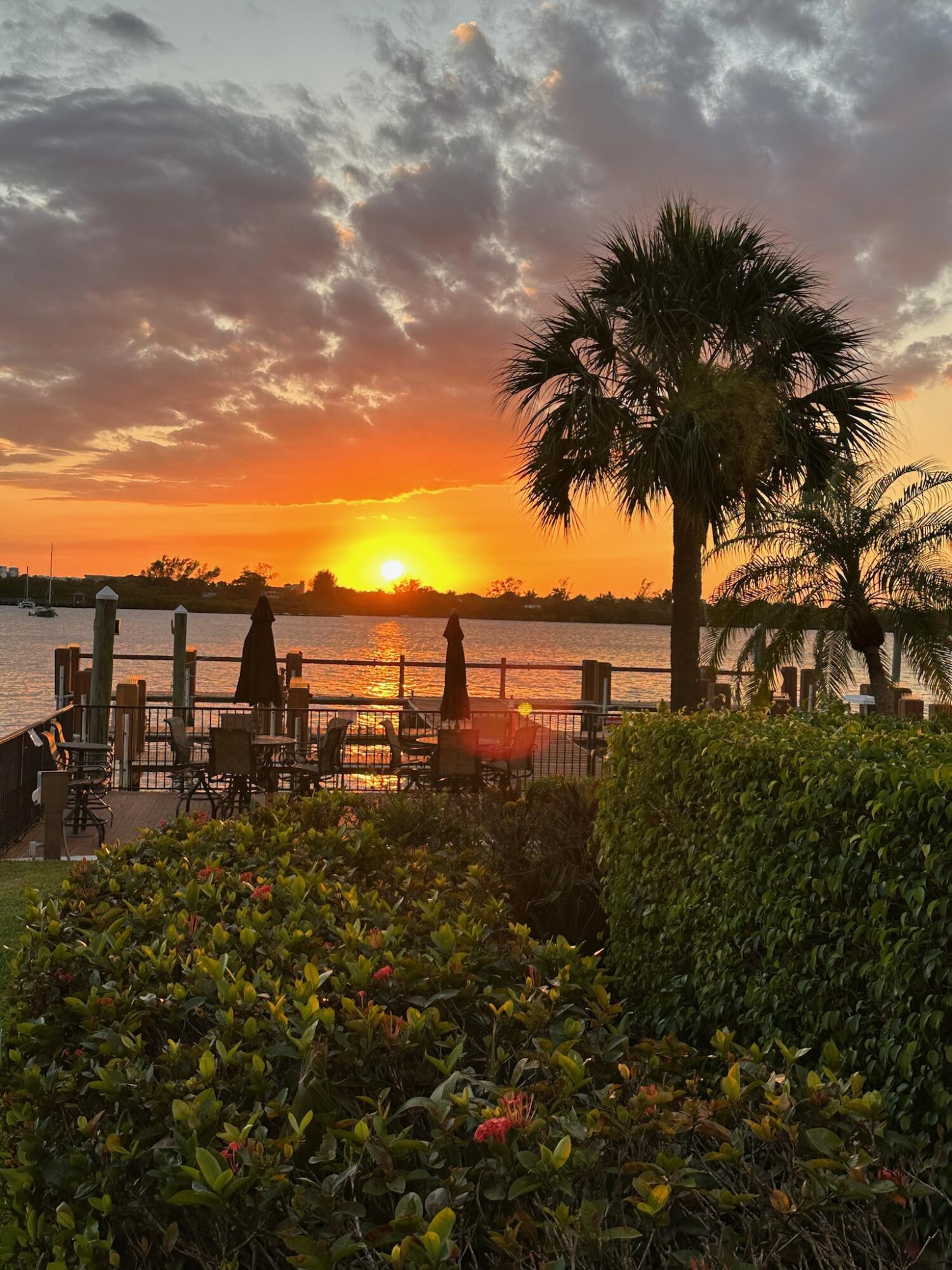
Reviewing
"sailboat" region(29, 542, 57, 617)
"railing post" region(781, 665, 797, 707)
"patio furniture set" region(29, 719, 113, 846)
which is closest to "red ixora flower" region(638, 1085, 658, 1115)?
"patio furniture set" region(29, 719, 113, 846)

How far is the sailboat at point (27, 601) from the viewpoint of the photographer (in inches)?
6693

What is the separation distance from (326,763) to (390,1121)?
1013cm

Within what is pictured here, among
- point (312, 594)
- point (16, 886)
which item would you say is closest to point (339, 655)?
point (312, 594)

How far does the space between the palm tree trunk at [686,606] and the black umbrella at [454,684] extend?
→ 3541 millimetres

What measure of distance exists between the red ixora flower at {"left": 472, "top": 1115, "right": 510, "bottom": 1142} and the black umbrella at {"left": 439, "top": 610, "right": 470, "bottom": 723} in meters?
12.3

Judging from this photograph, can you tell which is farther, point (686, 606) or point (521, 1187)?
point (686, 606)

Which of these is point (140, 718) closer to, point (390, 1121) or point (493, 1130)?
point (390, 1121)

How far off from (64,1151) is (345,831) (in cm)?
246

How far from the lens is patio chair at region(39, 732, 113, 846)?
35.6ft

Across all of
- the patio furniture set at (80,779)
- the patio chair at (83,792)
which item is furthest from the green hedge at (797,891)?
the patio furniture set at (80,779)

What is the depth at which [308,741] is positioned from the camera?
14750mm

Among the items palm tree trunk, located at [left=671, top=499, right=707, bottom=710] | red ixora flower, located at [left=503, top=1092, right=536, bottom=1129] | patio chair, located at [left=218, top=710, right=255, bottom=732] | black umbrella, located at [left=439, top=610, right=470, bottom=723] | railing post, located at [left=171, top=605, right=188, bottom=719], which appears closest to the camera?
red ixora flower, located at [left=503, top=1092, right=536, bottom=1129]

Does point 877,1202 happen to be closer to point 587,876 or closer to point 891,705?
point 587,876

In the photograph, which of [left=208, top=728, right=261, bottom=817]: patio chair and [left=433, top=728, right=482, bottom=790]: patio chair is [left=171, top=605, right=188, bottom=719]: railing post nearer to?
[left=208, top=728, right=261, bottom=817]: patio chair
